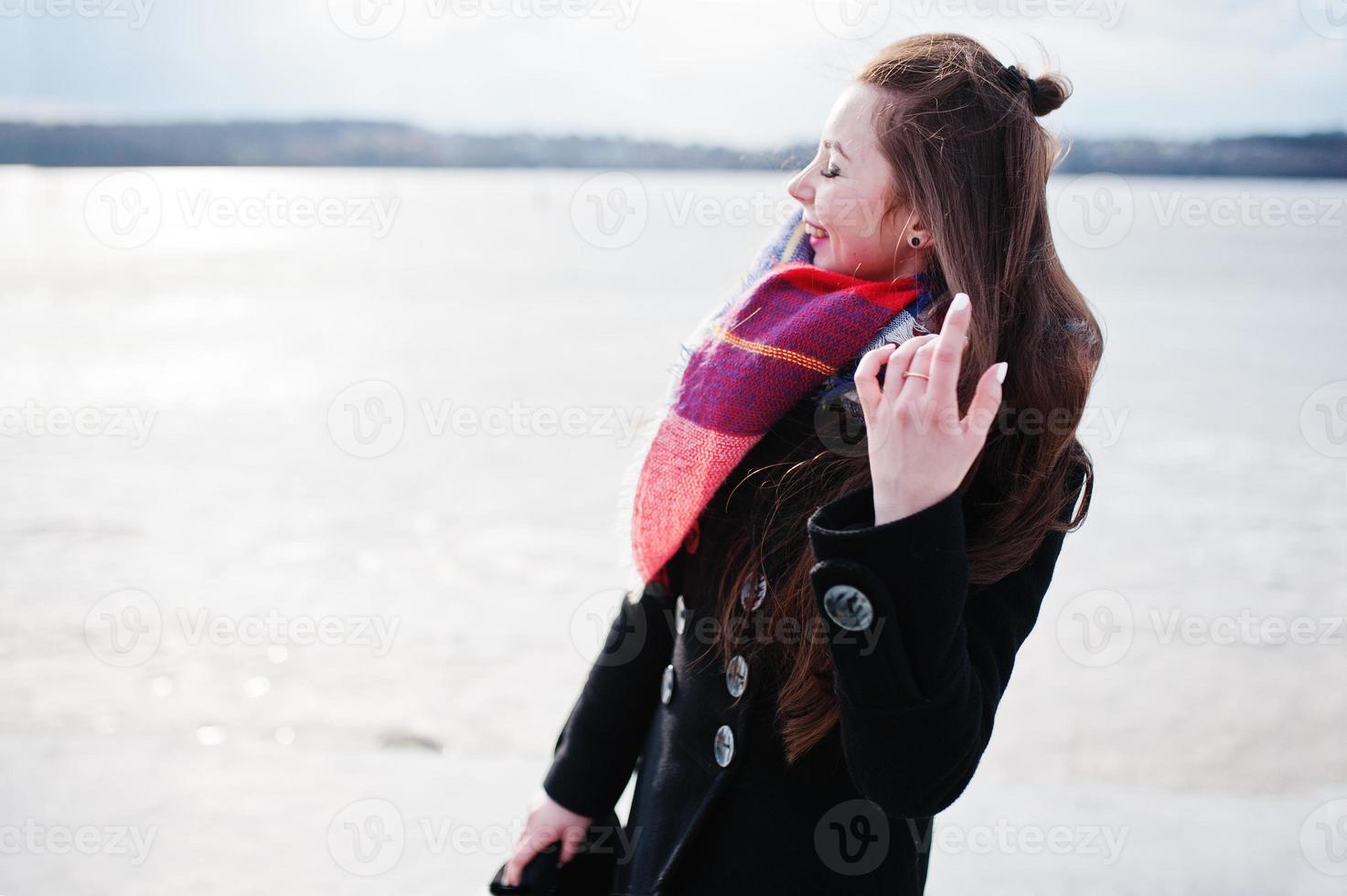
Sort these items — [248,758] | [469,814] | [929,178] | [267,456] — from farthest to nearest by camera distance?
[267,456]
[248,758]
[469,814]
[929,178]

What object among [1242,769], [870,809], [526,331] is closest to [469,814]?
[870,809]

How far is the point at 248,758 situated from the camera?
2.86m

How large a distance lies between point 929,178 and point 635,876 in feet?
3.13

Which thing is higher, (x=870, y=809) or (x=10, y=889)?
(x=870, y=809)

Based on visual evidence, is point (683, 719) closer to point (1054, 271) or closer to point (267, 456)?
point (1054, 271)

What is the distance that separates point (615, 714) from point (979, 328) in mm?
744
